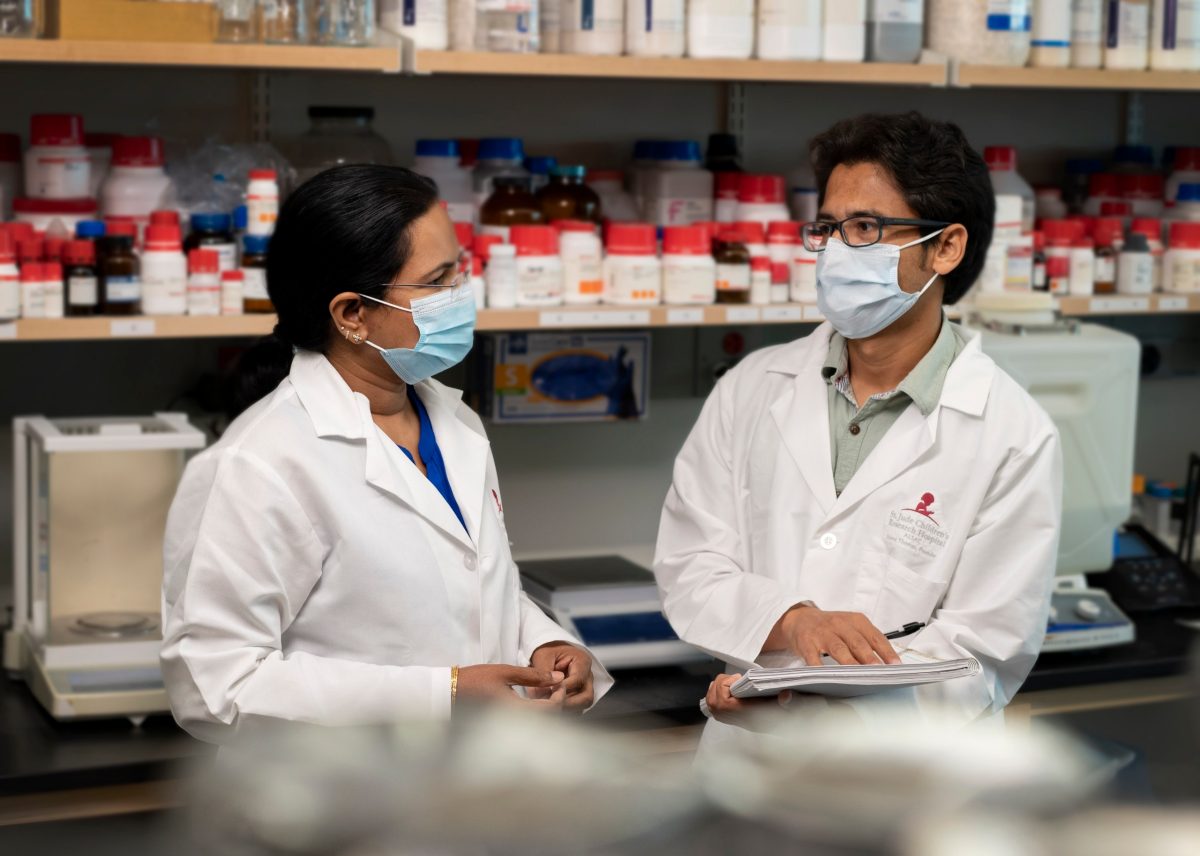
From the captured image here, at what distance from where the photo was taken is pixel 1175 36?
2773 mm

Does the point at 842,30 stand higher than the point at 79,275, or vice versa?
the point at 842,30

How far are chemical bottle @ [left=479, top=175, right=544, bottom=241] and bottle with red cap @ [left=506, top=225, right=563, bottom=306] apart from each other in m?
0.09

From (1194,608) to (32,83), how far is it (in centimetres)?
242

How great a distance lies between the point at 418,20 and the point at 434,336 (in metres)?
0.87

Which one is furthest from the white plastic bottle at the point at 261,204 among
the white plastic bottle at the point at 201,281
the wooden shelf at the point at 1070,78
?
the wooden shelf at the point at 1070,78

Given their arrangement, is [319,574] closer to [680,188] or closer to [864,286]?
[864,286]

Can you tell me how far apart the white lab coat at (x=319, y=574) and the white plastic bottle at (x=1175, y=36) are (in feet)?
6.07

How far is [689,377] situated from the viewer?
10.1ft

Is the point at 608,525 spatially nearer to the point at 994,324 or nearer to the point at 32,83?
the point at 994,324

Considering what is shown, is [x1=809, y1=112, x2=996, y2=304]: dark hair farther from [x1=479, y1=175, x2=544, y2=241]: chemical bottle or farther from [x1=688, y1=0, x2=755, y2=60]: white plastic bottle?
[x1=479, y1=175, x2=544, y2=241]: chemical bottle

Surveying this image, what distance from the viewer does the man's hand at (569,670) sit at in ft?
5.04

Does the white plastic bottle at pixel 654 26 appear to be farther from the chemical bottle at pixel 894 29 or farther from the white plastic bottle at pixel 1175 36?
the white plastic bottle at pixel 1175 36

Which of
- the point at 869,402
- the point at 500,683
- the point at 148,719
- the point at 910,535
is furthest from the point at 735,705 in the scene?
the point at 148,719

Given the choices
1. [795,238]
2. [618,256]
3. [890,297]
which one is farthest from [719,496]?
[795,238]
